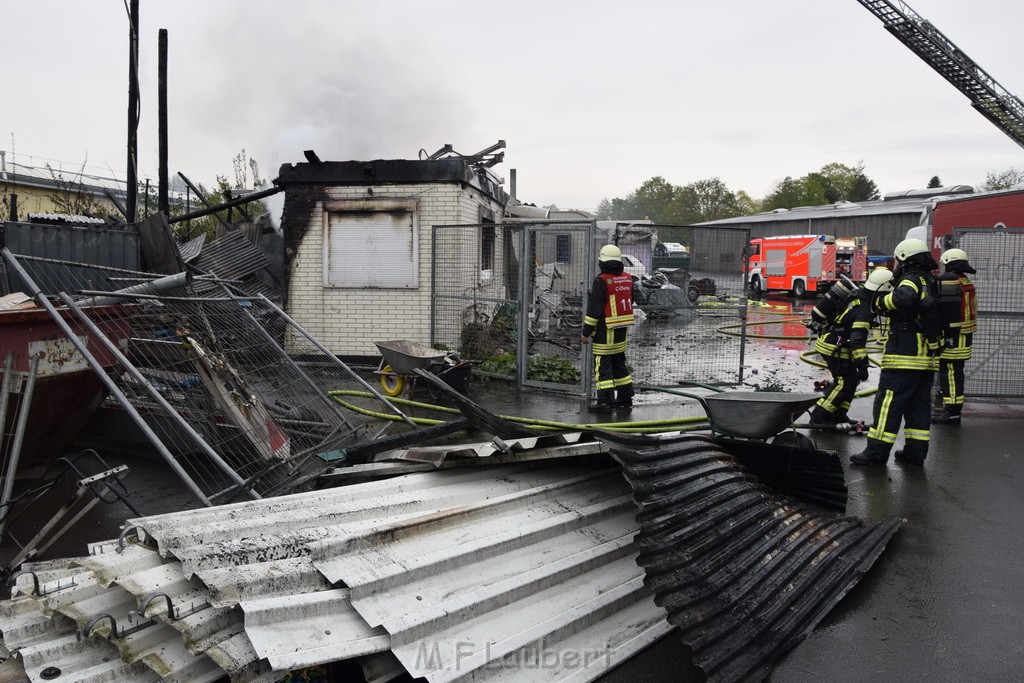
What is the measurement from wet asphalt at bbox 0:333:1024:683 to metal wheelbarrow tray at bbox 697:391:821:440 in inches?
35.9

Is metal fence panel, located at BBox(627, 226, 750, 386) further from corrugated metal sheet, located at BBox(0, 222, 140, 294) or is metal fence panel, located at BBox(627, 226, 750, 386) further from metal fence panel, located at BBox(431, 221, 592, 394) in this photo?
corrugated metal sheet, located at BBox(0, 222, 140, 294)

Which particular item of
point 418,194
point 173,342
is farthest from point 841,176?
point 173,342

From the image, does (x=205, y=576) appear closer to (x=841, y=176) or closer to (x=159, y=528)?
(x=159, y=528)

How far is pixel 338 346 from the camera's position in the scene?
36.5 ft

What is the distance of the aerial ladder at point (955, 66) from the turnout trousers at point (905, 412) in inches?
1017

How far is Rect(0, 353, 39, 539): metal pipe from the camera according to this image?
4.39m

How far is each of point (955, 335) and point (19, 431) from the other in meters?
8.54

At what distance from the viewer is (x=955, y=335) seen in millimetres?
7902

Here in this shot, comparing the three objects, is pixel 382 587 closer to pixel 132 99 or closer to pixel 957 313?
pixel 957 313

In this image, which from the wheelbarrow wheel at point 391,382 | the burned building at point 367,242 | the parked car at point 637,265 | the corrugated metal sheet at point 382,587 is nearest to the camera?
the corrugated metal sheet at point 382,587

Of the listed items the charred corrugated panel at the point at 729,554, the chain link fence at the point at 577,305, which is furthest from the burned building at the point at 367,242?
the charred corrugated panel at the point at 729,554

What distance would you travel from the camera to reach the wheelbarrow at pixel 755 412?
507 cm

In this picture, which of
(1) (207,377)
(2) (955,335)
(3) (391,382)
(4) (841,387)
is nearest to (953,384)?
(2) (955,335)

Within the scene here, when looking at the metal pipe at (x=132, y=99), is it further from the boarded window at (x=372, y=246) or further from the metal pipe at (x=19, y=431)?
the metal pipe at (x=19, y=431)
